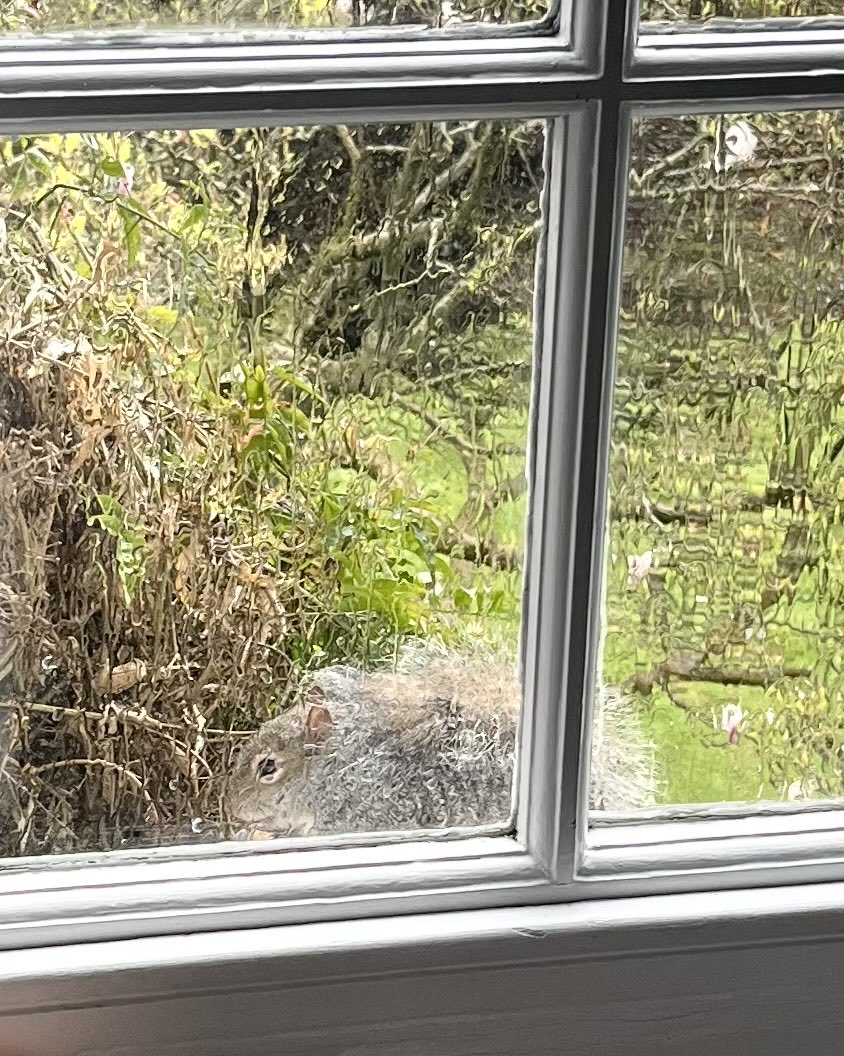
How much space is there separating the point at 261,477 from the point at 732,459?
34 centimetres

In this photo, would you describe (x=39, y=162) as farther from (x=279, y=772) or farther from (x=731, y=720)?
(x=731, y=720)

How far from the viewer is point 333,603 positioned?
1.08 metres

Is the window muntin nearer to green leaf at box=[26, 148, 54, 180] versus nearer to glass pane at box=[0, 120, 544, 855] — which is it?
glass pane at box=[0, 120, 544, 855]

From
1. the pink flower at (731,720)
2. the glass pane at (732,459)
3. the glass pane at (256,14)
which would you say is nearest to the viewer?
the glass pane at (256,14)

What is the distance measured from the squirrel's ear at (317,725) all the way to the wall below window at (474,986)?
0.43ft

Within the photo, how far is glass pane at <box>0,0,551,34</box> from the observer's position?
923 millimetres

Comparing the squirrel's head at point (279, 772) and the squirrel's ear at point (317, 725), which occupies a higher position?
the squirrel's ear at point (317, 725)

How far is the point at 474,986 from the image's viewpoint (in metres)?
1.09

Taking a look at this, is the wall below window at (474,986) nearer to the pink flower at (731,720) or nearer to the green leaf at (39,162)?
the pink flower at (731,720)

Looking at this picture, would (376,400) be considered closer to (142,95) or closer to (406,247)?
(406,247)

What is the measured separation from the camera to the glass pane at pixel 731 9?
979 mm

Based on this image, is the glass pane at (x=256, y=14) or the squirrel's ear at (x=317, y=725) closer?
the glass pane at (x=256, y=14)

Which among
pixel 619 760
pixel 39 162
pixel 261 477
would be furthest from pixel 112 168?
pixel 619 760

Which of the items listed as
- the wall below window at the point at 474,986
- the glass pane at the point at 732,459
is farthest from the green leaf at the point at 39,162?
the wall below window at the point at 474,986
